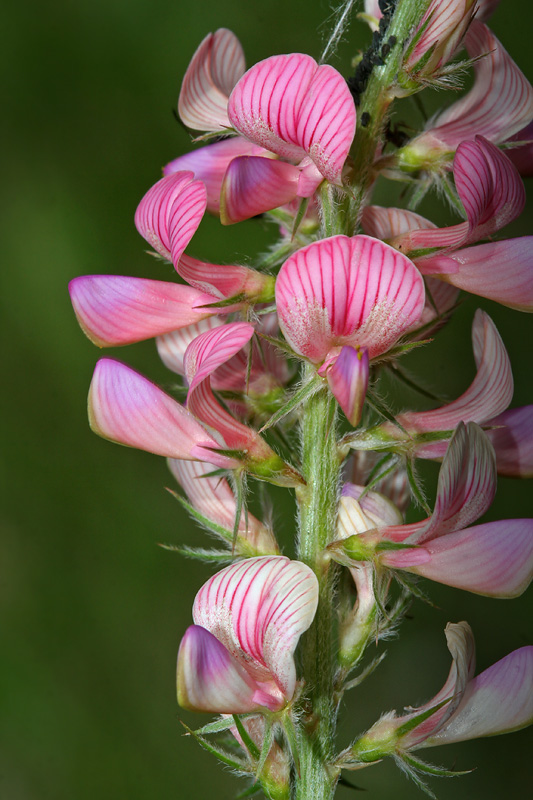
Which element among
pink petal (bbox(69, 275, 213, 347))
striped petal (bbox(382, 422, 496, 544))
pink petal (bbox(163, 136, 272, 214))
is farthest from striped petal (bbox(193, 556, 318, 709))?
pink petal (bbox(163, 136, 272, 214))

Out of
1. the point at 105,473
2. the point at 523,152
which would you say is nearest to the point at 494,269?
the point at 523,152

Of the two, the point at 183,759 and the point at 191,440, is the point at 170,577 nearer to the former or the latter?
the point at 183,759

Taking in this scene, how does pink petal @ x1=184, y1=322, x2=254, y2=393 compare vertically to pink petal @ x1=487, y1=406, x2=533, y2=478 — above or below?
above

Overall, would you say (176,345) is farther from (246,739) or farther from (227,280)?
(246,739)

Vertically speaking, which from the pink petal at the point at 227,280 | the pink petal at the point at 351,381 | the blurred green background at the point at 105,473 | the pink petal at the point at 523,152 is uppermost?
the pink petal at the point at 227,280

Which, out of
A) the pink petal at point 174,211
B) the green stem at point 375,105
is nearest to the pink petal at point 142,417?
the pink petal at point 174,211

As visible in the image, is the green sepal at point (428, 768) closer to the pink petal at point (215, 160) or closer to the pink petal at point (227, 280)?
the pink petal at point (227, 280)

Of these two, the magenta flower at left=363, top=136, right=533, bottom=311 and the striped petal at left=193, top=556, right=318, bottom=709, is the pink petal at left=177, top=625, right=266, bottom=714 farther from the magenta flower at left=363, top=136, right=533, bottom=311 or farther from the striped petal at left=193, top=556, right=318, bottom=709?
the magenta flower at left=363, top=136, right=533, bottom=311

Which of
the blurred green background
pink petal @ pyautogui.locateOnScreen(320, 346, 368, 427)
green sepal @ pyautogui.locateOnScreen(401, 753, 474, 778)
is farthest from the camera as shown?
the blurred green background
